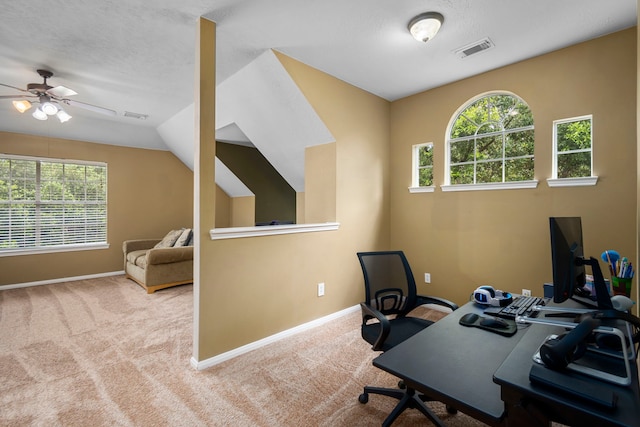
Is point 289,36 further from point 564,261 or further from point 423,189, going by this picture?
point 564,261

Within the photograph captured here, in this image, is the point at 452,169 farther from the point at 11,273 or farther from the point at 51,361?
the point at 11,273

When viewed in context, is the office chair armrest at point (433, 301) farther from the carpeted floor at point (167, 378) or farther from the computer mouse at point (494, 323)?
the carpeted floor at point (167, 378)

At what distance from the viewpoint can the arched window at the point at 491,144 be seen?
9.75 ft

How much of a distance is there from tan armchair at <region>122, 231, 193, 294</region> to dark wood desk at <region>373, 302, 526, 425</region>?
3.96 metres

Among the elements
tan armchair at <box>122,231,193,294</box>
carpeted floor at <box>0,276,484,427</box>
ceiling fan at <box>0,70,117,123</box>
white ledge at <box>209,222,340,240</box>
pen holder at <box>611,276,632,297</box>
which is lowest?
carpeted floor at <box>0,276,484,427</box>

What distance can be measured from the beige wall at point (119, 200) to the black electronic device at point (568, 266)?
6115 millimetres

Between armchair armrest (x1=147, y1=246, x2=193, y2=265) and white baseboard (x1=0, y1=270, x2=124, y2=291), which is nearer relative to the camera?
armchair armrest (x1=147, y1=246, x2=193, y2=265)

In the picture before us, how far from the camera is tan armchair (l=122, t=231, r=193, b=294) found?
4227 millimetres

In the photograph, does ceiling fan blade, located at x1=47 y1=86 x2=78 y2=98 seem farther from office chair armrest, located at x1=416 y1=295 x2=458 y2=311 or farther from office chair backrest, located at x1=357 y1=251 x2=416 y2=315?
office chair armrest, located at x1=416 y1=295 x2=458 y2=311

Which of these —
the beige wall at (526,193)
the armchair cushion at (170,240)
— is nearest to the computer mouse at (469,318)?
the beige wall at (526,193)

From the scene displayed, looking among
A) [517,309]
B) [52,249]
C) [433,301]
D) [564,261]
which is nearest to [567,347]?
[564,261]

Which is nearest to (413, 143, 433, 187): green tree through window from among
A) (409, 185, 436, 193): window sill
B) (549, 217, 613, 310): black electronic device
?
(409, 185, 436, 193): window sill

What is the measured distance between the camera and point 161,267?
432 centimetres

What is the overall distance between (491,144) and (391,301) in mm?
2182
